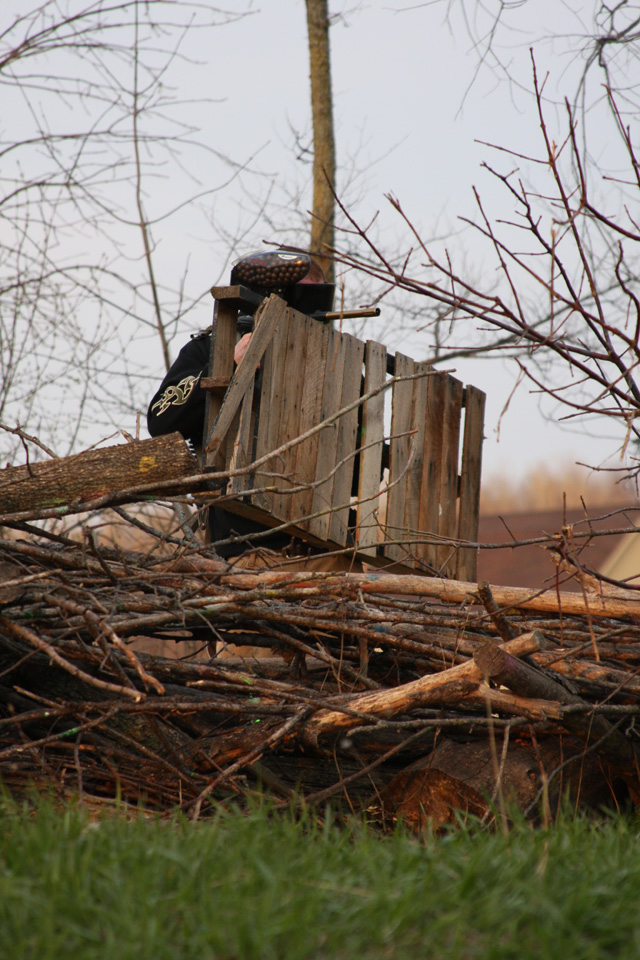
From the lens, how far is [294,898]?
1.87m

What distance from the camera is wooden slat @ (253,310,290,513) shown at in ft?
15.4

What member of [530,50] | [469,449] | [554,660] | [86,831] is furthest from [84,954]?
[469,449]

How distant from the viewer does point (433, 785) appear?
3.56 m

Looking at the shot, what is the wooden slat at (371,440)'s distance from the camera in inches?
209

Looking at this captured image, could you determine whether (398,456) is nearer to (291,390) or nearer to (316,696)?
(291,390)

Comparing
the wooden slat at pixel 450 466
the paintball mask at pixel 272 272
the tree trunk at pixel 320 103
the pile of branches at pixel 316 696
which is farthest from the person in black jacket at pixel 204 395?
the tree trunk at pixel 320 103

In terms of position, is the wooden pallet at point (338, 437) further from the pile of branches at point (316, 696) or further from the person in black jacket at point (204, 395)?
the pile of branches at point (316, 696)

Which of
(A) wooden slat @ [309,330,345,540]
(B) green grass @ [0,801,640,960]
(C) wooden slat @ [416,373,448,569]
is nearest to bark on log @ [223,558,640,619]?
(A) wooden slat @ [309,330,345,540]

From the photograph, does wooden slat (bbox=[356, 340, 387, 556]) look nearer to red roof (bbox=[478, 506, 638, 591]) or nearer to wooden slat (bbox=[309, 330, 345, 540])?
wooden slat (bbox=[309, 330, 345, 540])

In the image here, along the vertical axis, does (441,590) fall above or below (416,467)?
below

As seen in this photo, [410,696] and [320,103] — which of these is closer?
[410,696]

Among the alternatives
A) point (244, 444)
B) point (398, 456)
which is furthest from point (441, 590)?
point (398, 456)

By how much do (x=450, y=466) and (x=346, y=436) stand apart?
1016mm

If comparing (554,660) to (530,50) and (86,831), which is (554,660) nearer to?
(86,831)
